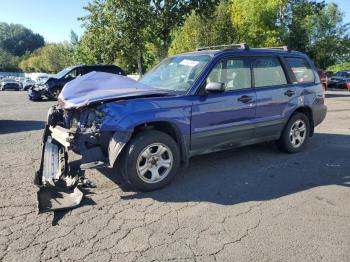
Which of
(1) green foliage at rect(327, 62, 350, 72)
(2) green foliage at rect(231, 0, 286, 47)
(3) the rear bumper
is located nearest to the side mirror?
(3) the rear bumper

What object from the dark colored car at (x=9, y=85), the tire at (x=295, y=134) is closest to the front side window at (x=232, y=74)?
the tire at (x=295, y=134)

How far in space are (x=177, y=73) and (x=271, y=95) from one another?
1.64 meters

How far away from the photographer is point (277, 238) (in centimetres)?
363

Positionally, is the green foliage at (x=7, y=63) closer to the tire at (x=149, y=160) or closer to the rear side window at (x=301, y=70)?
the rear side window at (x=301, y=70)

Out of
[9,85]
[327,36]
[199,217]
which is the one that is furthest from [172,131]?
[327,36]

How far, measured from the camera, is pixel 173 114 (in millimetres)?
4848

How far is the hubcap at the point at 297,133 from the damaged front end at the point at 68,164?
359cm

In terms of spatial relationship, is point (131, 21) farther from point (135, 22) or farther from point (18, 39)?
point (18, 39)

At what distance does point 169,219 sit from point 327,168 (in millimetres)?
3124

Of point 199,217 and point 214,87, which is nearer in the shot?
point 199,217

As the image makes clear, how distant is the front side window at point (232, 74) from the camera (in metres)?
5.43

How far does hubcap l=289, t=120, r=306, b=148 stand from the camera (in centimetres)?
664

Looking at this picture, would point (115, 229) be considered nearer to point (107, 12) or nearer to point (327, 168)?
point (327, 168)

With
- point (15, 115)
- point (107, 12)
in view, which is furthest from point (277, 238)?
point (107, 12)
